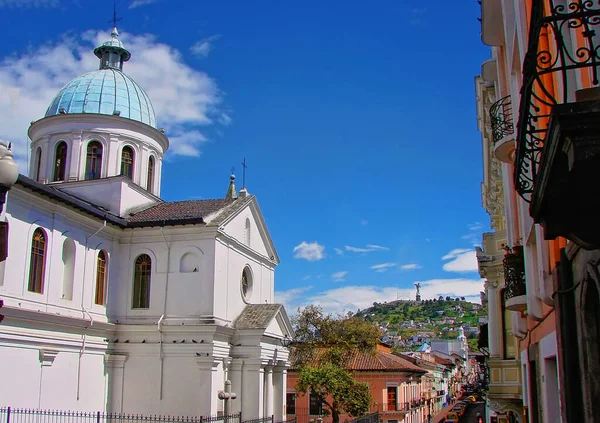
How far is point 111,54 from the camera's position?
3350 cm

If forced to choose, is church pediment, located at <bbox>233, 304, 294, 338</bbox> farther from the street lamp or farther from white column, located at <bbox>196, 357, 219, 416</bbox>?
white column, located at <bbox>196, 357, 219, 416</bbox>

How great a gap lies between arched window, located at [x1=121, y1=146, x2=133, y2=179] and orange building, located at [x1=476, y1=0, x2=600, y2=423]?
20540 mm

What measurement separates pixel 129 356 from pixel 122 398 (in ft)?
5.26

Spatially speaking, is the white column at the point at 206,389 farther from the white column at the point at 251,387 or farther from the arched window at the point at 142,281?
the arched window at the point at 142,281

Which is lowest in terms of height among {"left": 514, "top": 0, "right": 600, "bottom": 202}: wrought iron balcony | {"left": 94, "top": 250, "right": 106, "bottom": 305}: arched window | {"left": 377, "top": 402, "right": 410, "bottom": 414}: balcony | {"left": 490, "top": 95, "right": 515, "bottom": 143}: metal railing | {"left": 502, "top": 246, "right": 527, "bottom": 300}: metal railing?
{"left": 377, "top": 402, "right": 410, "bottom": 414}: balcony

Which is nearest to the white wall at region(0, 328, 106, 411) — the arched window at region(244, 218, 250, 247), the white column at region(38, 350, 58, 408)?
the white column at region(38, 350, 58, 408)

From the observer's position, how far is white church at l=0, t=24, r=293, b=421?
21.4 m

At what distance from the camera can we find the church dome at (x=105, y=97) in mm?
29906

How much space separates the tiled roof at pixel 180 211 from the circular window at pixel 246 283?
3.29 meters

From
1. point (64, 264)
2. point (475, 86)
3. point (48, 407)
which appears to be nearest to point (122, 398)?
point (48, 407)

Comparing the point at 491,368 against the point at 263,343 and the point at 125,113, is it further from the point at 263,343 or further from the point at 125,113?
the point at 125,113

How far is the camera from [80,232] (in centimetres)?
2433

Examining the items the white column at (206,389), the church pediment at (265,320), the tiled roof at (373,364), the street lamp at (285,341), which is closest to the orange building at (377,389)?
the tiled roof at (373,364)

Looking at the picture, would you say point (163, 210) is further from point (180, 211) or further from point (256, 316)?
point (256, 316)
